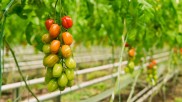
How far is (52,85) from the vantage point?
1264mm

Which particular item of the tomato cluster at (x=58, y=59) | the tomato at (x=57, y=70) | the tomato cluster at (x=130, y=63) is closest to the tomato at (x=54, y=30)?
the tomato cluster at (x=58, y=59)

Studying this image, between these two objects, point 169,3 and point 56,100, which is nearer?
point 169,3

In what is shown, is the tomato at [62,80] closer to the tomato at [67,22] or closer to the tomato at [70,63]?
the tomato at [70,63]

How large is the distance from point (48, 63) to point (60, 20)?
0.67 ft

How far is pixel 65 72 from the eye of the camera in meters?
1.27

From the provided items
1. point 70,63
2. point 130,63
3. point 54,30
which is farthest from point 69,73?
point 130,63

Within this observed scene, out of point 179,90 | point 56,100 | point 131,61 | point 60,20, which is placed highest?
point 60,20

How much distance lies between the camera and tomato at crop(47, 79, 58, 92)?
126cm

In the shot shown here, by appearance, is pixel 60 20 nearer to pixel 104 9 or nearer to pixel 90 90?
pixel 104 9

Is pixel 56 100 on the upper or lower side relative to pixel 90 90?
upper

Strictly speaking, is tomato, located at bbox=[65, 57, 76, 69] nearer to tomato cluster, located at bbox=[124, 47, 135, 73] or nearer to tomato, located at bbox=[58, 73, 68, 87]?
→ tomato, located at bbox=[58, 73, 68, 87]

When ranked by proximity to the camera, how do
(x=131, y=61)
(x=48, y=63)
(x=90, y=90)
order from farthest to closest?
(x=90, y=90) → (x=131, y=61) → (x=48, y=63)

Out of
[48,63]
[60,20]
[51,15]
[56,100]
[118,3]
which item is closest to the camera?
[48,63]

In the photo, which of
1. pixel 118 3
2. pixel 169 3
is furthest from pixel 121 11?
pixel 169 3
